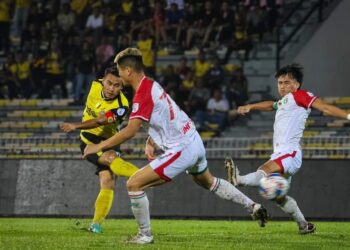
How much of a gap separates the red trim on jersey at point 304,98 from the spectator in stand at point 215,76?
12.4m

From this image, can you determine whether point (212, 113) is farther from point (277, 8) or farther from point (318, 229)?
point (318, 229)

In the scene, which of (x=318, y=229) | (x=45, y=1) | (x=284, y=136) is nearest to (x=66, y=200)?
(x=318, y=229)

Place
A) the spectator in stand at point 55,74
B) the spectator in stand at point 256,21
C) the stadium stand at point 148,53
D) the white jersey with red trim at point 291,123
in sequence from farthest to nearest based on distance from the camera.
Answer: the spectator in stand at point 55,74 → the spectator in stand at point 256,21 → the stadium stand at point 148,53 → the white jersey with red trim at point 291,123

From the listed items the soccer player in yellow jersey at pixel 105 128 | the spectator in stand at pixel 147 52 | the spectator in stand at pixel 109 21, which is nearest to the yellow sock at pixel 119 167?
the soccer player in yellow jersey at pixel 105 128

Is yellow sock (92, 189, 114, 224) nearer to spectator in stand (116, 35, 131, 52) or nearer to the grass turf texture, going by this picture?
the grass turf texture

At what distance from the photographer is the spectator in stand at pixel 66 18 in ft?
104

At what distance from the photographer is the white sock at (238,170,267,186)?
13977mm

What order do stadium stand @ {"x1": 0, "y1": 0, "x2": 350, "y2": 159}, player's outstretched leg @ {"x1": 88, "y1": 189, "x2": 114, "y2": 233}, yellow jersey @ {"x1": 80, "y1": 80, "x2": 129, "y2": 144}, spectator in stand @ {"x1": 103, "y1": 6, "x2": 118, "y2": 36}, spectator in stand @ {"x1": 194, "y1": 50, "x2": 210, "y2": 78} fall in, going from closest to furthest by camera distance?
player's outstretched leg @ {"x1": 88, "y1": 189, "x2": 114, "y2": 233}, yellow jersey @ {"x1": 80, "y1": 80, "x2": 129, "y2": 144}, stadium stand @ {"x1": 0, "y1": 0, "x2": 350, "y2": 159}, spectator in stand @ {"x1": 194, "y1": 50, "x2": 210, "y2": 78}, spectator in stand @ {"x1": 103, "y1": 6, "x2": 118, "y2": 36}

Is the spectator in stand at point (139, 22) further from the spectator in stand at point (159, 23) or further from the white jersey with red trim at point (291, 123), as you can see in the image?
the white jersey with red trim at point (291, 123)

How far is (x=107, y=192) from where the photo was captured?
15.4 meters

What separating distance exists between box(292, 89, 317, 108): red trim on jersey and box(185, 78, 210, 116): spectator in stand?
12.1 m

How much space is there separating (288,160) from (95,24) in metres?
17.3

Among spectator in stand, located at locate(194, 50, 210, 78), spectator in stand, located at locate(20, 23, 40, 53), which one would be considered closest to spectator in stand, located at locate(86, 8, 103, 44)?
spectator in stand, located at locate(20, 23, 40, 53)

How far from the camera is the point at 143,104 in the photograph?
12.3 m
